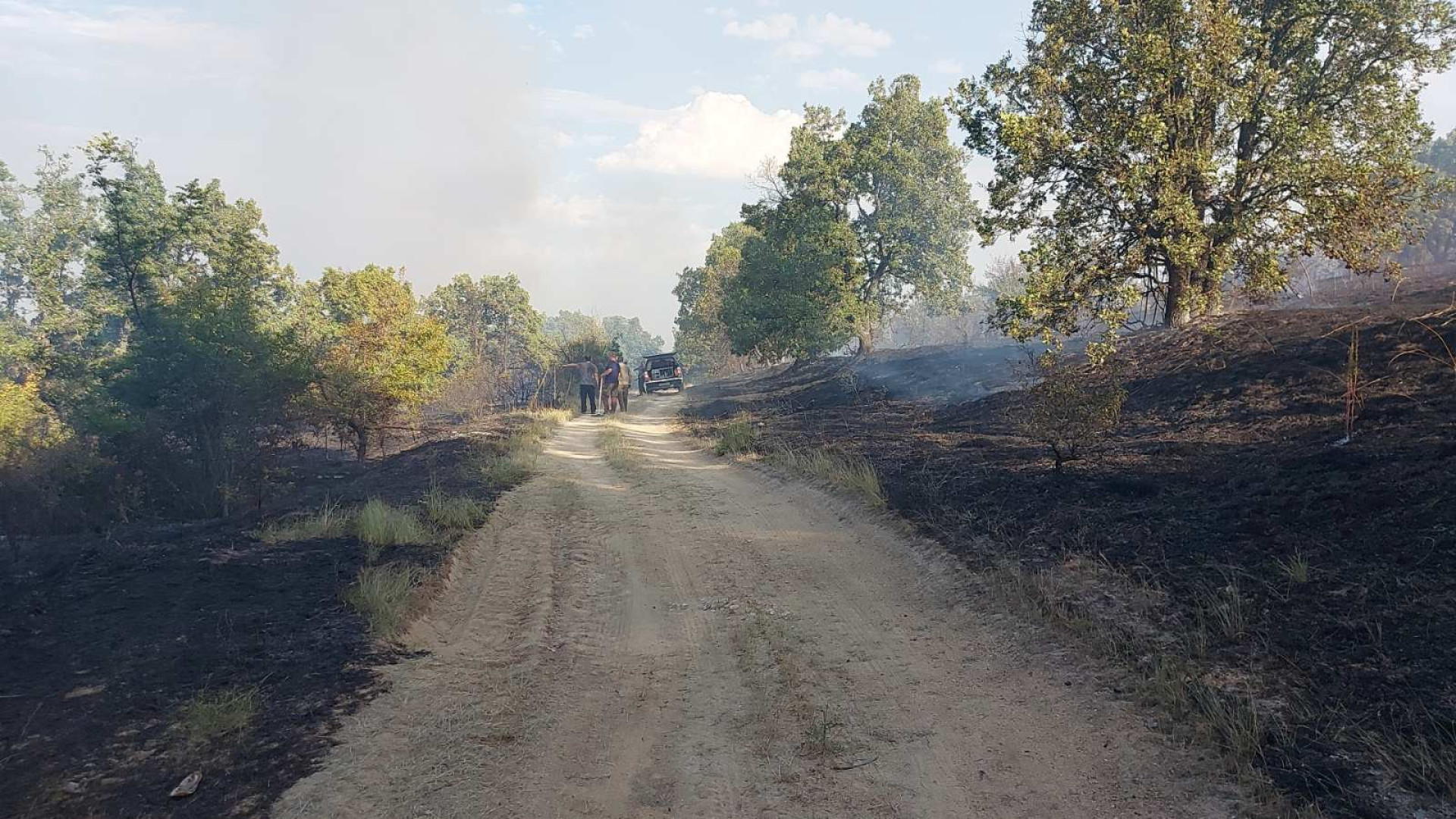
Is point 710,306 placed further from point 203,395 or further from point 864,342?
point 203,395

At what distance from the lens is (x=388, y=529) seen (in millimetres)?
8594

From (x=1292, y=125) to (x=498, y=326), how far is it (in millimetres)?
46540

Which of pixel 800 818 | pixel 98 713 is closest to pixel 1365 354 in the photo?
pixel 800 818

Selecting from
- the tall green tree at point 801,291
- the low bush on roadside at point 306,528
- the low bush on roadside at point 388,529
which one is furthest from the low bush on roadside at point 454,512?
the tall green tree at point 801,291

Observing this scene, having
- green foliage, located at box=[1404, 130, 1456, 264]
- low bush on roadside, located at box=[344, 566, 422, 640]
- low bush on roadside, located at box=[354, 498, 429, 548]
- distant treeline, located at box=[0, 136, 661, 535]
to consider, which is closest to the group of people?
distant treeline, located at box=[0, 136, 661, 535]

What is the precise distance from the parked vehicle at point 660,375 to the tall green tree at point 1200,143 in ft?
86.1

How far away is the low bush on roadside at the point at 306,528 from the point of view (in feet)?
27.8

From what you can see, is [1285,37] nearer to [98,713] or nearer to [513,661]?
[513,661]

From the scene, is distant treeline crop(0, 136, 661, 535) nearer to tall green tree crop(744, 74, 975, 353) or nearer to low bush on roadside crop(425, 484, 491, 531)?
low bush on roadside crop(425, 484, 491, 531)

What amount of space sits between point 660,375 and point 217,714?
33549 mm

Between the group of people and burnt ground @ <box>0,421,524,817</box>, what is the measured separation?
687 inches

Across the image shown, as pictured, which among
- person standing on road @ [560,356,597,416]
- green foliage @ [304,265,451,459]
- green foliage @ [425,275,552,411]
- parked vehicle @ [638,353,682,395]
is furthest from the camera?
green foliage @ [425,275,552,411]

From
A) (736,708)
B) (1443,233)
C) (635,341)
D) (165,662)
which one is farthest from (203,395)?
Answer: (635,341)

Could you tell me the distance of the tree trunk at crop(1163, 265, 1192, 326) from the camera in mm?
11594
